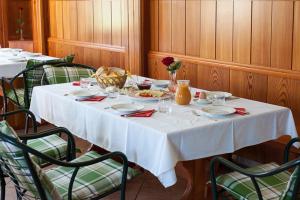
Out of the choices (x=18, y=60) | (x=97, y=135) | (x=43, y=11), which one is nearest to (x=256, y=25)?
(x=97, y=135)

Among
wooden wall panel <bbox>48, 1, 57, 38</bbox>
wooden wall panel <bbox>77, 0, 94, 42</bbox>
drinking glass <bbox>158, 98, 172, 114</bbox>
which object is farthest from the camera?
wooden wall panel <bbox>48, 1, 57, 38</bbox>

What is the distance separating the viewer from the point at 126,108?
2.92 m

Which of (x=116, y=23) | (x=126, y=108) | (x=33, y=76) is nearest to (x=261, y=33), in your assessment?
(x=126, y=108)

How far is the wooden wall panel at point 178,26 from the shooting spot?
14.8ft

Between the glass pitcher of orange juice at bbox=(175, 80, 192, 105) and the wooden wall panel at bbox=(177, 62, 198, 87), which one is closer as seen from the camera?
the glass pitcher of orange juice at bbox=(175, 80, 192, 105)

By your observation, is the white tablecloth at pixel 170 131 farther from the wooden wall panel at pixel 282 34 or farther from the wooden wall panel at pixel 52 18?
the wooden wall panel at pixel 52 18

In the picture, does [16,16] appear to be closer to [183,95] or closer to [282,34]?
[282,34]

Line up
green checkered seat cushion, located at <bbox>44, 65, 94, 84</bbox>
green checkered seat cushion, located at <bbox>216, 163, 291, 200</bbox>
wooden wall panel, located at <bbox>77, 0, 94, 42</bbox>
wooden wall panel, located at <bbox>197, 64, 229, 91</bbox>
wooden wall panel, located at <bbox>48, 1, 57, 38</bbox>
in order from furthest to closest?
wooden wall panel, located at <bbox>48, 1, 57, 38</bbox> < wooden wall panel, located at <bbox>77, 0, 94, 42</bbox> < green checkered seat cushion, located at <bbox>44, 65, 94, 84</bbox> < wooden wall panel, located at <bbox>197, 64, 229, 91</bbox> < green checkered seat cushion, located at <bbox>216, 163, 291, 200</bbox>

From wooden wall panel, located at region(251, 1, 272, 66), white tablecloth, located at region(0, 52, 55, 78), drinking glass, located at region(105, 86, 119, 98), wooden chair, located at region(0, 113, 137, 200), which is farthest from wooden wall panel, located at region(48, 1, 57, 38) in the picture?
wooden chair, located at region(0, 113, 137, 200)

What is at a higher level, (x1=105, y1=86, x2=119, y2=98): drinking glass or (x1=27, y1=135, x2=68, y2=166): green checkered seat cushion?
(x1=105, y1=86, x2=119, y2=98): drinking glass

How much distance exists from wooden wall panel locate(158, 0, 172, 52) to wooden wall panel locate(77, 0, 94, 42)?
1533 mm

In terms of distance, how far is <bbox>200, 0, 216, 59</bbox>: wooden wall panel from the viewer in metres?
4.15

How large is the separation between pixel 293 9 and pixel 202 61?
1.08 m

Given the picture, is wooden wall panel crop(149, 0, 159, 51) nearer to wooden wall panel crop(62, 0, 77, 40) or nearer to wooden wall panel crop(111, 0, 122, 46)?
wooden wall panel crop(111, 0, 122, 46)
